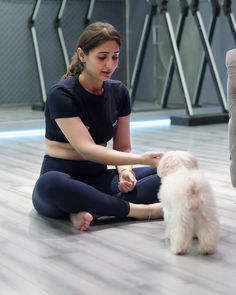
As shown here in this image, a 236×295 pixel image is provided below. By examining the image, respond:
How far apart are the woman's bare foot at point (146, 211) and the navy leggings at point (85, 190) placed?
0.04m

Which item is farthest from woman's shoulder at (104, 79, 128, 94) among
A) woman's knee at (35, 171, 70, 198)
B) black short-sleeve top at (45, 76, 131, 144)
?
woman's knee at (35, 171, 70, 198)

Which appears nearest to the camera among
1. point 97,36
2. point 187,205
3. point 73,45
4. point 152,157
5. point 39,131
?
point 187,205

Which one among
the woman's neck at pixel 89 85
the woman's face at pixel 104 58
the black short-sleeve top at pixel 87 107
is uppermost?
the woman's face at pixel 104 58

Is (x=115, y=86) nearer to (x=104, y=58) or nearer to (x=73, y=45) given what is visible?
(x=104, y=58)

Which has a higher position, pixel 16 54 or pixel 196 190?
pixel 16 54

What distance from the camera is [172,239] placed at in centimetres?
221

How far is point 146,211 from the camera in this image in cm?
271

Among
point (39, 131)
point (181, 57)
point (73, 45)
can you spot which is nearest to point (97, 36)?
point (39, 131)

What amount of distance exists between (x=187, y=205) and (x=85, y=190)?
56 centimetres

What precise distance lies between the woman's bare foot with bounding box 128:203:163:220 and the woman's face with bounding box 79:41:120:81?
0.60 metres

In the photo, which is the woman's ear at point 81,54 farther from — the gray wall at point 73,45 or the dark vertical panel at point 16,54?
the dark vertical panel at point 16,54

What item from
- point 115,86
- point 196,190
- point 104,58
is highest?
point 104,58

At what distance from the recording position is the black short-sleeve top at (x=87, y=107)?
258 cm

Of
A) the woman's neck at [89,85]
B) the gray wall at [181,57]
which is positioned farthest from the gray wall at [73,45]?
the woman's neck at [89,85]
